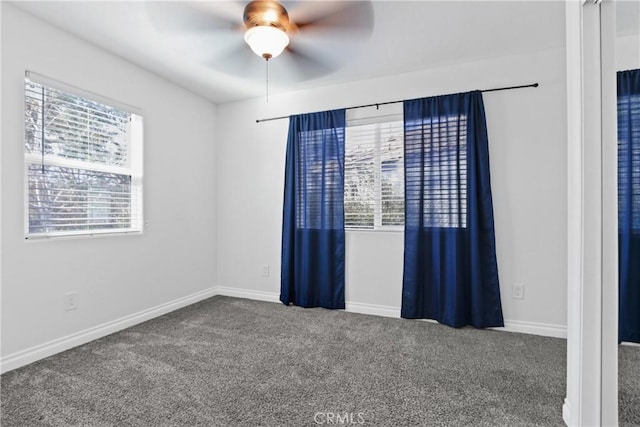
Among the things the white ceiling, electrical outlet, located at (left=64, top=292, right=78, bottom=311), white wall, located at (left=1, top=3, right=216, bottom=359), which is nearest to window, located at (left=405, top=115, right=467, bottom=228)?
the white ceiling

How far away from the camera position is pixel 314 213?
3340 mm

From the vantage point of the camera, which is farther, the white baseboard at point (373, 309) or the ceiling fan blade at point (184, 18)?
the white baseboard at point (373, 309)

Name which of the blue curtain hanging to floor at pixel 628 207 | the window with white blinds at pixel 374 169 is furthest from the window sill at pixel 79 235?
the blue curtain hanging to floor at pixel 628 207

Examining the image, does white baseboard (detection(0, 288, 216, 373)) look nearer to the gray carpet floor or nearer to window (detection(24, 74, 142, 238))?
the gray carpet floor

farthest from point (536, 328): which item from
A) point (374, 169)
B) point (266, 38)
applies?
point (266, 38)

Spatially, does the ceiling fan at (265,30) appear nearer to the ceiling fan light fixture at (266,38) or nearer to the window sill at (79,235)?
the ceiling fan light fixture at (266,38)

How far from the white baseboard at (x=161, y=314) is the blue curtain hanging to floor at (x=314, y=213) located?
35 centimetres

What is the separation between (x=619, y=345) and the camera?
4.34 feet

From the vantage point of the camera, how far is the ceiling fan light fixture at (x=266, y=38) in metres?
1.90

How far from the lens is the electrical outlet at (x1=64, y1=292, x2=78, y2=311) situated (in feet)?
7.69

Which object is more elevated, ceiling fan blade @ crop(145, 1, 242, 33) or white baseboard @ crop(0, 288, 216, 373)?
ceiling fan blade @ crop(145, 1, 242, 33)

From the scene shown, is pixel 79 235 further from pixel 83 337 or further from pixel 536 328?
pixel 536 328

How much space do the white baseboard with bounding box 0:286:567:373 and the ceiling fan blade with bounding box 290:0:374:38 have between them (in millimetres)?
2465

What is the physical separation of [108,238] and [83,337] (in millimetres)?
790
